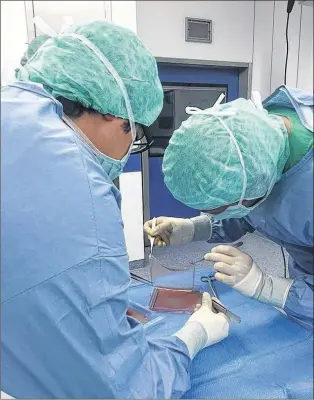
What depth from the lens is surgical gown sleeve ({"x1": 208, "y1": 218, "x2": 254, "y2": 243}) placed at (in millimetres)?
856

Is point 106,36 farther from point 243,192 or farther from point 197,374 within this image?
point 197,374

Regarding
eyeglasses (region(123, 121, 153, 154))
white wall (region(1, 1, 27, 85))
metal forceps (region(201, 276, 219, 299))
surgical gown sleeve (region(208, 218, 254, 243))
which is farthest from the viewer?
metal forceps (region(201, 276, 219, 299))

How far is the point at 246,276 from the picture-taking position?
2.59ft

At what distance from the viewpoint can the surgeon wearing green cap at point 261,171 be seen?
542mm

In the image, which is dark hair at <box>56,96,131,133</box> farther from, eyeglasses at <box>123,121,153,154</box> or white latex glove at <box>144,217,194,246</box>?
white latex glove at <box>144,217,194,246</box>

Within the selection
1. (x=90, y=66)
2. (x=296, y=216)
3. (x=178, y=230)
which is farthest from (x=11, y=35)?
(x=178, y=230)

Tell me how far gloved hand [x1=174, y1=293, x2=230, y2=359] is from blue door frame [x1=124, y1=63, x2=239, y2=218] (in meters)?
0.27

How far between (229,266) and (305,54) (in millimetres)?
467

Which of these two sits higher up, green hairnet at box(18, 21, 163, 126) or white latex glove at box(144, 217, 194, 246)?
green hairnet at box(18, 21, 163, 126)

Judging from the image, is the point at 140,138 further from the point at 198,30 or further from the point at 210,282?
the point at 210,282

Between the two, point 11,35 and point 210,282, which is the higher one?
point 11,35

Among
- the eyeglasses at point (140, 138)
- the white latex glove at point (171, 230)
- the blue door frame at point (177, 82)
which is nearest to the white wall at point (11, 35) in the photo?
the eyeglasses at point (140, 138)

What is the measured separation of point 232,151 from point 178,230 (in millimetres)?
363

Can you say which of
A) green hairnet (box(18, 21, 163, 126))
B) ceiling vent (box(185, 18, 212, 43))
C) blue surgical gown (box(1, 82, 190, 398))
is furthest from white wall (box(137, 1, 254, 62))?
blue surgical gown (box(1, 82, 190, 398))
